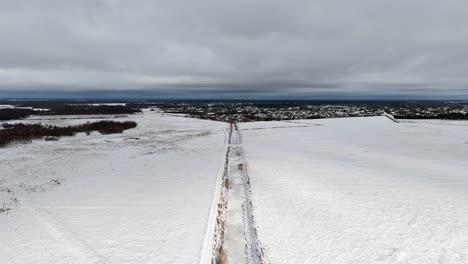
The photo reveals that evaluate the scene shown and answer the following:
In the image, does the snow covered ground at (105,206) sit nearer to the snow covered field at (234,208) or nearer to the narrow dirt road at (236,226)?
the snow covered field at (234,208)

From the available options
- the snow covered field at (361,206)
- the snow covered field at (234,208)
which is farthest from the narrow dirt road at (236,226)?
the snow covered field at (361,206)

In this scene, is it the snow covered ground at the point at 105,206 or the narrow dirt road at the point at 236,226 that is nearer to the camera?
the narrow dirt road at the point at 236,226

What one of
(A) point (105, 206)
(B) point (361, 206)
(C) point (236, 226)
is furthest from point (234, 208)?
(A) point (105, 206)

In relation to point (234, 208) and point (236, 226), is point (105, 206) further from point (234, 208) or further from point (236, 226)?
point (236, 226)

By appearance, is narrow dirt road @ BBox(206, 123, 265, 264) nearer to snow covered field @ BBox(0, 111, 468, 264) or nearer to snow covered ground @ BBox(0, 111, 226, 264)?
snow covered field @ BBox(0, 111, 468, 264)

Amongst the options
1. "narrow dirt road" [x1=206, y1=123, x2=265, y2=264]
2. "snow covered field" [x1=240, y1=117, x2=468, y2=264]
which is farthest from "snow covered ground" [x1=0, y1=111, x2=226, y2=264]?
"snow covered field" [x1=240, y1=117, x2=468, y2=264]

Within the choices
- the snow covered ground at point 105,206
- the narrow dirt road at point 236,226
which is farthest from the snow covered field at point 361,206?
the snow covered ground at point 105,206
